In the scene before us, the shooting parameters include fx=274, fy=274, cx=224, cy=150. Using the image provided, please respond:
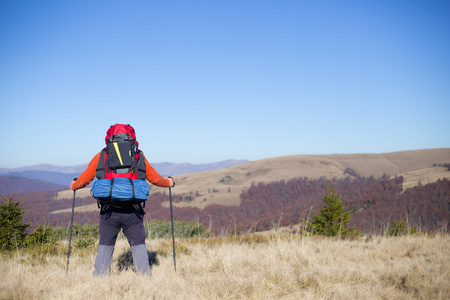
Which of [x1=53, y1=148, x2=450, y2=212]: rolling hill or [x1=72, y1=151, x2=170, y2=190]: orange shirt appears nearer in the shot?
[x1=72, y1=151, x2=170, y2=190]: orange shirt

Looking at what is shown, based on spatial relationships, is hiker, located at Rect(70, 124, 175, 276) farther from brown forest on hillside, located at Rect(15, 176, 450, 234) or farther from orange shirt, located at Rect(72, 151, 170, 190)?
brown forest on hillside, located at Rect(15, 176, 450, 234)

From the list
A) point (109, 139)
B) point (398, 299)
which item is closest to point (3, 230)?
point (109, 139)

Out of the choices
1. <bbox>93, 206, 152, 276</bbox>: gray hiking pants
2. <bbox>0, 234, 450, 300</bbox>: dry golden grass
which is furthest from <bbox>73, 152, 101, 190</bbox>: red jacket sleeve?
<bbox>0, 234, 450, 300</bbox>: dry golden grass

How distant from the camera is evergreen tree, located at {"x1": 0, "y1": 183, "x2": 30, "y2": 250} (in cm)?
959

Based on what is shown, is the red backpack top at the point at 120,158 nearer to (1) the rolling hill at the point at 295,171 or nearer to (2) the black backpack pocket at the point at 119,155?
(2) the black backpack pocket at the point at 119,155

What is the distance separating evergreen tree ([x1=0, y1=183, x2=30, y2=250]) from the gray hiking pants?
7.42m

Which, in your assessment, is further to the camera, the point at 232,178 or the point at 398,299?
the point at 232,178

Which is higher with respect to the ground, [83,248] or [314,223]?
[83,248]

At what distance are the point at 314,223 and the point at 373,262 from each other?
10.7 meters

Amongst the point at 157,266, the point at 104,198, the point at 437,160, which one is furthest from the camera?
the point at 437,160

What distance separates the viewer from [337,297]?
10.6ft

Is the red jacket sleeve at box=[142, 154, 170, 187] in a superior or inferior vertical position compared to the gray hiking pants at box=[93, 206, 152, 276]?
superior

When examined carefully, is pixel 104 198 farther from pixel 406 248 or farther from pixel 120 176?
pixel 406 248

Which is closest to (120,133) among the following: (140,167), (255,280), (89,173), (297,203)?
(140,167)
